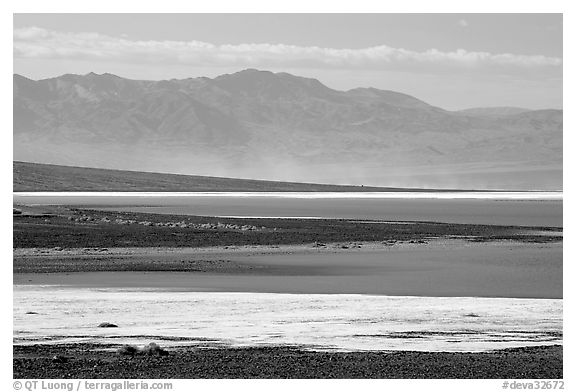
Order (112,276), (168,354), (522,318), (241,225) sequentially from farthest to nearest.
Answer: (241,225)
(112,276)
(522,318)
(168,354)

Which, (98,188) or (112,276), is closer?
(112,276)

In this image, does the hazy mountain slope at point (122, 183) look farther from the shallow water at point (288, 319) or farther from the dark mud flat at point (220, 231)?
the shallow water at point (288, 319)

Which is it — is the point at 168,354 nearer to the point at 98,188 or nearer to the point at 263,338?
the point at 263,338

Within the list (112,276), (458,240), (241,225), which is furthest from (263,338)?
(241,225)

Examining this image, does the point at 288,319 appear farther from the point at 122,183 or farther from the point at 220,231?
the point at 122,183

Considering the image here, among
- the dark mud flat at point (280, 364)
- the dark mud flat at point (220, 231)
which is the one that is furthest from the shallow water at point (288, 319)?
the dark mud flat at point (220, 231)
